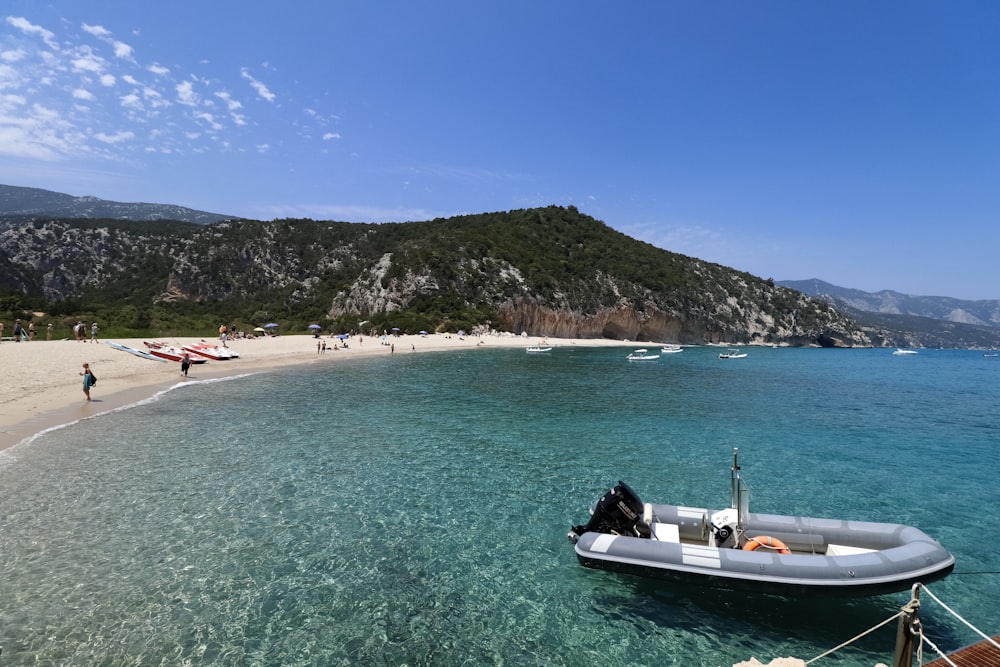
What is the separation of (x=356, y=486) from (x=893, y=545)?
1044 cm

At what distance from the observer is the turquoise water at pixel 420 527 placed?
19.9 feet

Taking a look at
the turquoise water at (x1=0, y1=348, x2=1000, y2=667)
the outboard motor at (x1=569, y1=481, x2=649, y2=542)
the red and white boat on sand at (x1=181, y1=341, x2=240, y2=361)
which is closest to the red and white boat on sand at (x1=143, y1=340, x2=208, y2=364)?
the red and white boat on sand at (x1=181, y1=341, x2=240, y2=361)

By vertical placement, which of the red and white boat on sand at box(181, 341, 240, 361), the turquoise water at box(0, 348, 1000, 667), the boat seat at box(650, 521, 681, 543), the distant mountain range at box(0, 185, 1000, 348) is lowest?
the red and white boat on sand at box(181, 341, 240, 361)

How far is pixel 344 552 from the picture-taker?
8.27 m

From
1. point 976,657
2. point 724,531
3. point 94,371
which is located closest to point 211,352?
point 94,371

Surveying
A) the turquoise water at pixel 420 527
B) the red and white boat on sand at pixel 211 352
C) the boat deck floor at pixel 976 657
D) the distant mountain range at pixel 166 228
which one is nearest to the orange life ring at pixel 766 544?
the turquoise water at pixel 420 527

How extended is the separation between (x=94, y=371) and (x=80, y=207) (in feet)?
620

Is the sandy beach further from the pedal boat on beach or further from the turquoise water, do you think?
the pedal boat on beach

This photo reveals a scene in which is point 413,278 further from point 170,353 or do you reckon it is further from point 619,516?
point 619,516

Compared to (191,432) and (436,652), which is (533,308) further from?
(436,652)

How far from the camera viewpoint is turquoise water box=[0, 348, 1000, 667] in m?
6.05

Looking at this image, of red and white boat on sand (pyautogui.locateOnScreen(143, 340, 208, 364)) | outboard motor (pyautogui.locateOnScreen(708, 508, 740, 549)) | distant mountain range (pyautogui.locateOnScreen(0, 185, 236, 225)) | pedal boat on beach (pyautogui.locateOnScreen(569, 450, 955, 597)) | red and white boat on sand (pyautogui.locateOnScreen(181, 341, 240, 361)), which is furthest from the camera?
distant mountain range (pyautogui.locateOnScreen(0, 185, 236, 225))

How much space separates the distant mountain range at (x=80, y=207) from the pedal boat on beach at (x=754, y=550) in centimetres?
17209

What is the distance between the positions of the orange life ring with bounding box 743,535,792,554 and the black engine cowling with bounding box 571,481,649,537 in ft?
5.08
